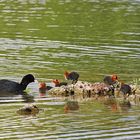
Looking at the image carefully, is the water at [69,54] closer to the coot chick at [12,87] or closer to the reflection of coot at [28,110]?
the reflection of coot at [28,110]

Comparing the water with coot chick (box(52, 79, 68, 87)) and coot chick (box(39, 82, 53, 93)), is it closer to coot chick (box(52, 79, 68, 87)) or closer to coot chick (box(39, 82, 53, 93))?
coot chick (box(39, 82, 53, 93))

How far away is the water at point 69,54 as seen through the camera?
1658 cm

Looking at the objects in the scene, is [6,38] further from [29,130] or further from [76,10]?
[29,130]

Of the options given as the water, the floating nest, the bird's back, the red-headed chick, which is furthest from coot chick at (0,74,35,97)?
the red-headed chick

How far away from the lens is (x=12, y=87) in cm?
2153

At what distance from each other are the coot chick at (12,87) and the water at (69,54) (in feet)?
1.31

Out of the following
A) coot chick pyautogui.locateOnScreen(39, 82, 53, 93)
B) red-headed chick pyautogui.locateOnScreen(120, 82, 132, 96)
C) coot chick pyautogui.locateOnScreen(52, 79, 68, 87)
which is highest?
coot chick pyautogui.locateOnScreen(52, 79, 68, 87)

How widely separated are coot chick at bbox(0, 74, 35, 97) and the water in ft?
1.31

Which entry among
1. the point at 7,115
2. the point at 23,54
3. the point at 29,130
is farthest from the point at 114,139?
the point at 23,54

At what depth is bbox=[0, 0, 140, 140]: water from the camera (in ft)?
54.4

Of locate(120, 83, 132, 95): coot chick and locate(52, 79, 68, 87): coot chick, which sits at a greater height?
locate(52, 79, 68, 87): coot chick

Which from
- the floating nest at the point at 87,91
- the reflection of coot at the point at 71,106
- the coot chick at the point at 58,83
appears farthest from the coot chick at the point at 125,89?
the coot chick at the point at 58,83

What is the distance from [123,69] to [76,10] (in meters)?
19.4

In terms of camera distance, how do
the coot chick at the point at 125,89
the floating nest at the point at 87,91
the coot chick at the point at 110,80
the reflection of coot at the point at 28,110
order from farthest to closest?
the coot chick at the point at 110,80
the floating nest at the point at 87,91
the coot chick at the point at 125,89
the reflection of coot at the point at 28,110
